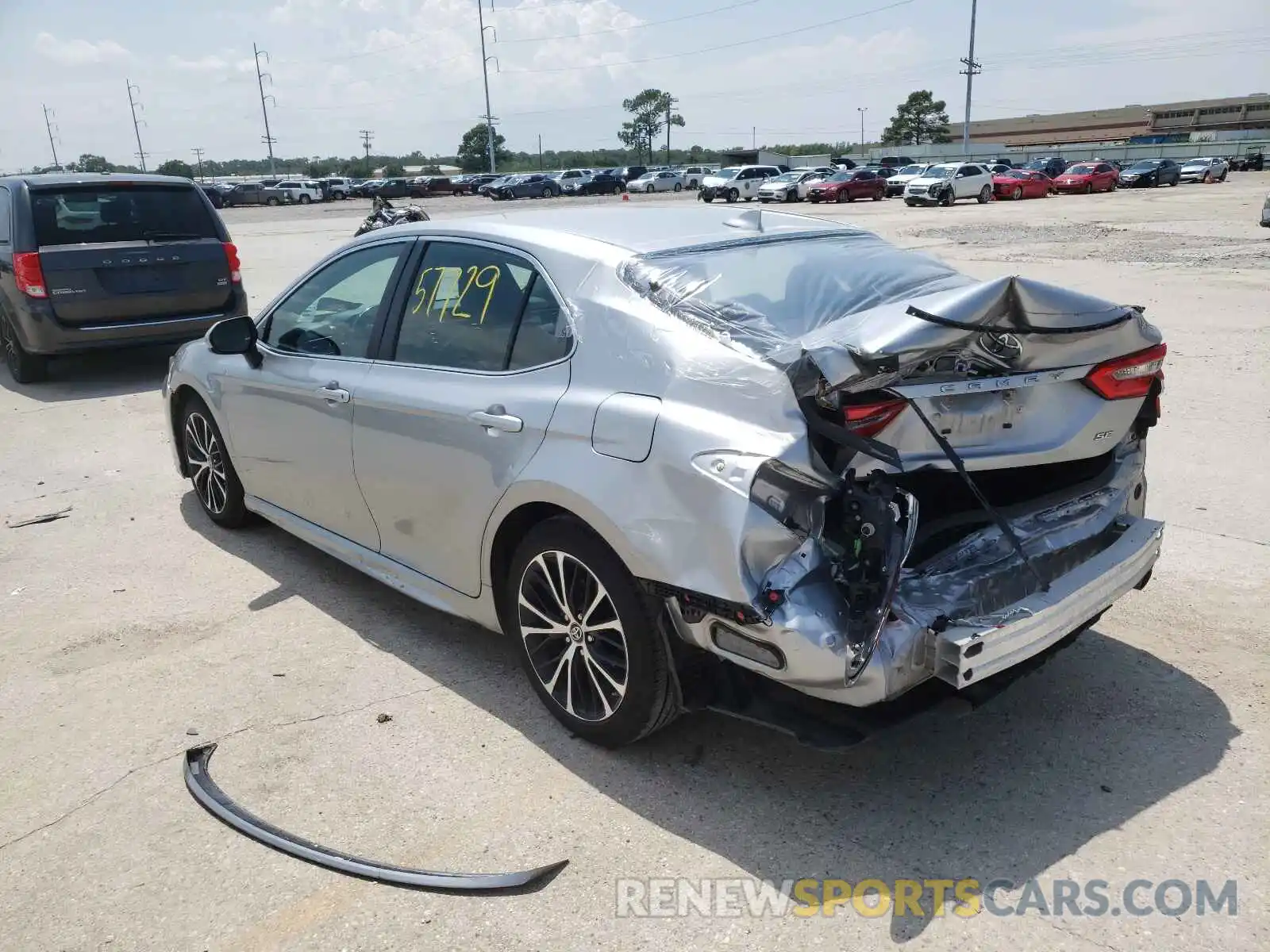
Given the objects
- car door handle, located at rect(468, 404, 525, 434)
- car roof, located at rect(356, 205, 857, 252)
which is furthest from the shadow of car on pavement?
car roof, located at rect(356, 205, 857, 252)

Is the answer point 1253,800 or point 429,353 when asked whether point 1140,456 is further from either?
point 429,353

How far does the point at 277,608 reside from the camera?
460 cm

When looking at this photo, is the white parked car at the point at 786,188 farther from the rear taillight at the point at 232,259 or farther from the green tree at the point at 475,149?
the green tree at the point at 475,149

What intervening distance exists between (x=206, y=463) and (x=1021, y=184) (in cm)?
4440

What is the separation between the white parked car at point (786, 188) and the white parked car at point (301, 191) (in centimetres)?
3169

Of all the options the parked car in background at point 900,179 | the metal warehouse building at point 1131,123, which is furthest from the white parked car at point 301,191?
the metal warehouse building at point 1131,123

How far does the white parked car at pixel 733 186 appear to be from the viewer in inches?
1880

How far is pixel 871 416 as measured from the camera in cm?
274

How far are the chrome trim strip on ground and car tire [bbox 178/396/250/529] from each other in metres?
2.43

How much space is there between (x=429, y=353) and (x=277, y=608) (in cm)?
158

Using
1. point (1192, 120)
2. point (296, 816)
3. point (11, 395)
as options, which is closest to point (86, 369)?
point (11, 395)

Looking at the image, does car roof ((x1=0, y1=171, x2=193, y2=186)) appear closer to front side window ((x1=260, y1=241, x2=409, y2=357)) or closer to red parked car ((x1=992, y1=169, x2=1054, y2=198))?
front side window ((x1=260, y1=241, x2=409, y2=357))

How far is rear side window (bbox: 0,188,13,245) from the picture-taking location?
9.05 meters

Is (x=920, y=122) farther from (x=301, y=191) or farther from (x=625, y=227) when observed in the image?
(x=625, y=227)
